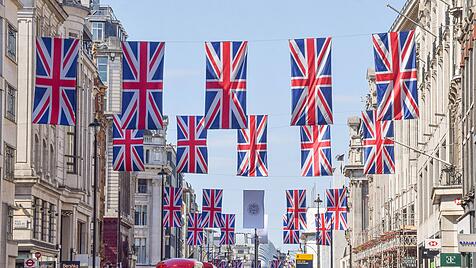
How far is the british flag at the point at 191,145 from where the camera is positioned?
198ft

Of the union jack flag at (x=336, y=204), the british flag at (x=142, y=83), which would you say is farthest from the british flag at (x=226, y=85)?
the union jack flag at (x=336, y=204)

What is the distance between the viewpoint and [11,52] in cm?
6038

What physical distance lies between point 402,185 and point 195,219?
1902 centimetres

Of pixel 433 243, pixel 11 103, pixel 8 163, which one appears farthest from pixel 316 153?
pixel 11 103

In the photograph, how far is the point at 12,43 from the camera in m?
60.8

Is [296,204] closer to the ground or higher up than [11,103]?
closer to the ground

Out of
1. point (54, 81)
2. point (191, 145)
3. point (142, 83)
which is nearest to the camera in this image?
point (142, 83)

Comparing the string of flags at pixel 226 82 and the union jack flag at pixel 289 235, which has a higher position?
the string of flags at pixel 226 82

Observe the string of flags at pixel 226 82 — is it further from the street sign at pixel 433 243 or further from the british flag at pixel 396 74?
the street sign at pixel 433 243

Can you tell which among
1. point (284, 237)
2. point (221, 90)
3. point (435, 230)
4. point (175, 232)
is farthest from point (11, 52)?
point (175, 232)

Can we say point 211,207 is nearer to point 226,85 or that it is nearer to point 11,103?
point 11,103

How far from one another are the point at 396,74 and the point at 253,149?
1270 cm

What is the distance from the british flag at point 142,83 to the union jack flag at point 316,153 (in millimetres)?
10550

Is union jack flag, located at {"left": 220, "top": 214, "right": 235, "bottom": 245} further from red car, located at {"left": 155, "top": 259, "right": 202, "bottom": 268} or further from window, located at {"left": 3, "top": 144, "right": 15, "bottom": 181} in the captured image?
window, located at {"left": 3, "top": 144, "right": 15, "bottom": 181}
